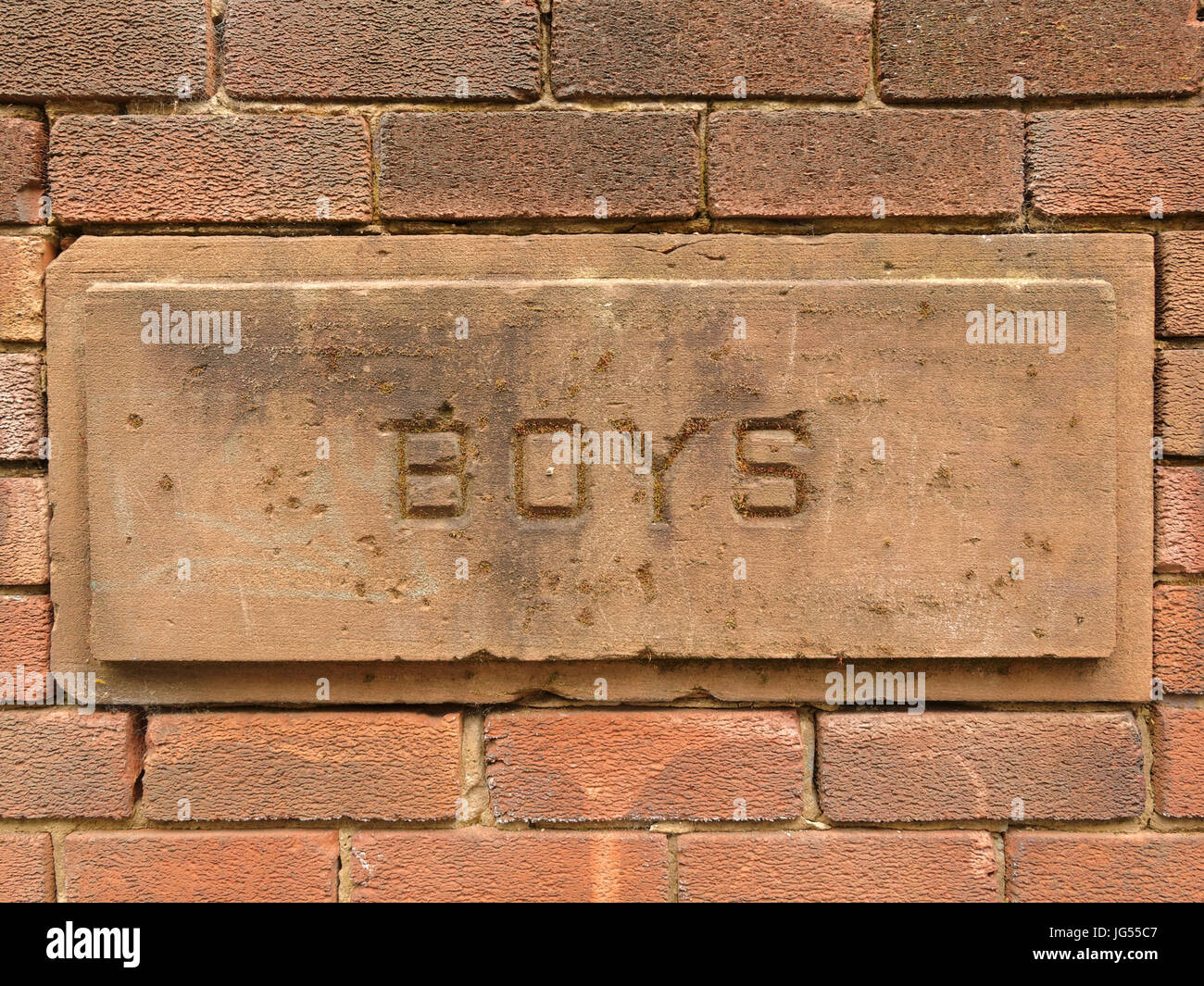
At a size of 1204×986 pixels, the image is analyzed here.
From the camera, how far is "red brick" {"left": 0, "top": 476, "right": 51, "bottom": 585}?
56.1 inches

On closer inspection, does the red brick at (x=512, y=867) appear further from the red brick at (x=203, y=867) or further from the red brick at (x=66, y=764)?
the red brick at (x=66, y=764)

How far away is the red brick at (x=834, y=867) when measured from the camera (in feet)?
4.65

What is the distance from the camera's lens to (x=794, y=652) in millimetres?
1368

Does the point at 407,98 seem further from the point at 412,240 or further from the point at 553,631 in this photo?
the point at 553,631

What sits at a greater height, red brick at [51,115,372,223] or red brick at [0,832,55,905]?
red brick at [51,115,372,223]

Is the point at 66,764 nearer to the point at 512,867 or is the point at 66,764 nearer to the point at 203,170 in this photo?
the point at 512,867

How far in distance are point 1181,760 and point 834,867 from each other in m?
0.70

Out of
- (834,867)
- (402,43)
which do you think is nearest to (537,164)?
(402,43)

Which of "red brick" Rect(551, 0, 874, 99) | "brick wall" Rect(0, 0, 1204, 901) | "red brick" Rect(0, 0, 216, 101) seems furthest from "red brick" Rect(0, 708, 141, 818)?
"red brick" Rect(551, 0, 874, 99)

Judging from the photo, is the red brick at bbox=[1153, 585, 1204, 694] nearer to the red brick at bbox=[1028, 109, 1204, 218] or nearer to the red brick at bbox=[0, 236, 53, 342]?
the red brick at bbox=[1028, 109, 1204, 218]

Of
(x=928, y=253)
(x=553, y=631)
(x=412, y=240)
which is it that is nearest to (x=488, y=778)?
(x=553, y=631)

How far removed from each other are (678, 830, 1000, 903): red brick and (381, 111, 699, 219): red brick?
123cm

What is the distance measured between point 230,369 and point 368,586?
18.8 inches

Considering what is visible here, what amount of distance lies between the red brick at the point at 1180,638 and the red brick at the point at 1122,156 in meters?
0.73
